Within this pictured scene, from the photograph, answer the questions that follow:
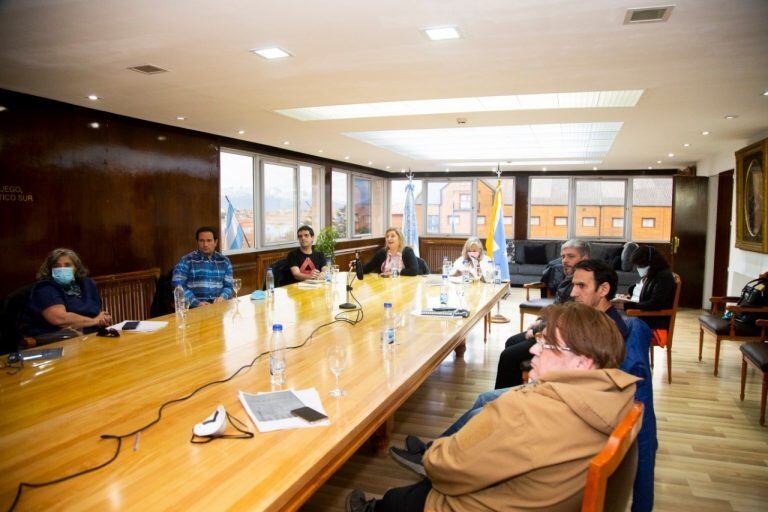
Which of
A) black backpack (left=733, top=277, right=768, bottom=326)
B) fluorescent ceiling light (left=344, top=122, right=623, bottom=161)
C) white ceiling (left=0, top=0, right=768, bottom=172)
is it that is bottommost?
black backpack (left=733, top=277, right=768, bottom=326)

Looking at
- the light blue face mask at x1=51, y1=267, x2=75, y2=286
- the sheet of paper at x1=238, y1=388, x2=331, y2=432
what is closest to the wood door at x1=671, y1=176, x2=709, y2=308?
the sheet of paper at x1=238, y1=388, x2=331, y2=432

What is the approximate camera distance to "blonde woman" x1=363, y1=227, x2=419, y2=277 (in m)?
5.61

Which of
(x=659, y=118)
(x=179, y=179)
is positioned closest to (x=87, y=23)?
(x=179, y=179)

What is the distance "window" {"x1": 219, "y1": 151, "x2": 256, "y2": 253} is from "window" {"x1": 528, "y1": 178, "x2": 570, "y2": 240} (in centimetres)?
658

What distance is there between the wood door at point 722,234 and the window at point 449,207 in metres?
5.15

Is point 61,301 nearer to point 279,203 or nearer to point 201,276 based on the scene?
point 201,276

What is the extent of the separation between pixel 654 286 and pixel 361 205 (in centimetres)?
753

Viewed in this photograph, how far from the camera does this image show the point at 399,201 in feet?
41.0

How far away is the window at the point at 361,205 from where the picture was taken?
10812 millimetres

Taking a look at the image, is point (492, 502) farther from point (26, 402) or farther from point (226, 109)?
point (226, 109)

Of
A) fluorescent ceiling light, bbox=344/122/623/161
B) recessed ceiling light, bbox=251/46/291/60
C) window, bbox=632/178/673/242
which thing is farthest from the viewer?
window, bbox=632/178/673/242

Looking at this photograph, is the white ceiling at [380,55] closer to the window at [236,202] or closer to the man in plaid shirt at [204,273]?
the man in plaid shirt at [204,273]

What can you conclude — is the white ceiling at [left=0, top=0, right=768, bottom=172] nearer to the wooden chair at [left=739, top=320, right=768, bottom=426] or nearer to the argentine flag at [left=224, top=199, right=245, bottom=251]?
the wooden chair at [left=739, top=320, right=768, bottom=426]

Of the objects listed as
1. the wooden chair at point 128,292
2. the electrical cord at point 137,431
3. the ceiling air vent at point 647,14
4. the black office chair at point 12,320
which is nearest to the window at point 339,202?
the wooden chair at point 128,292
